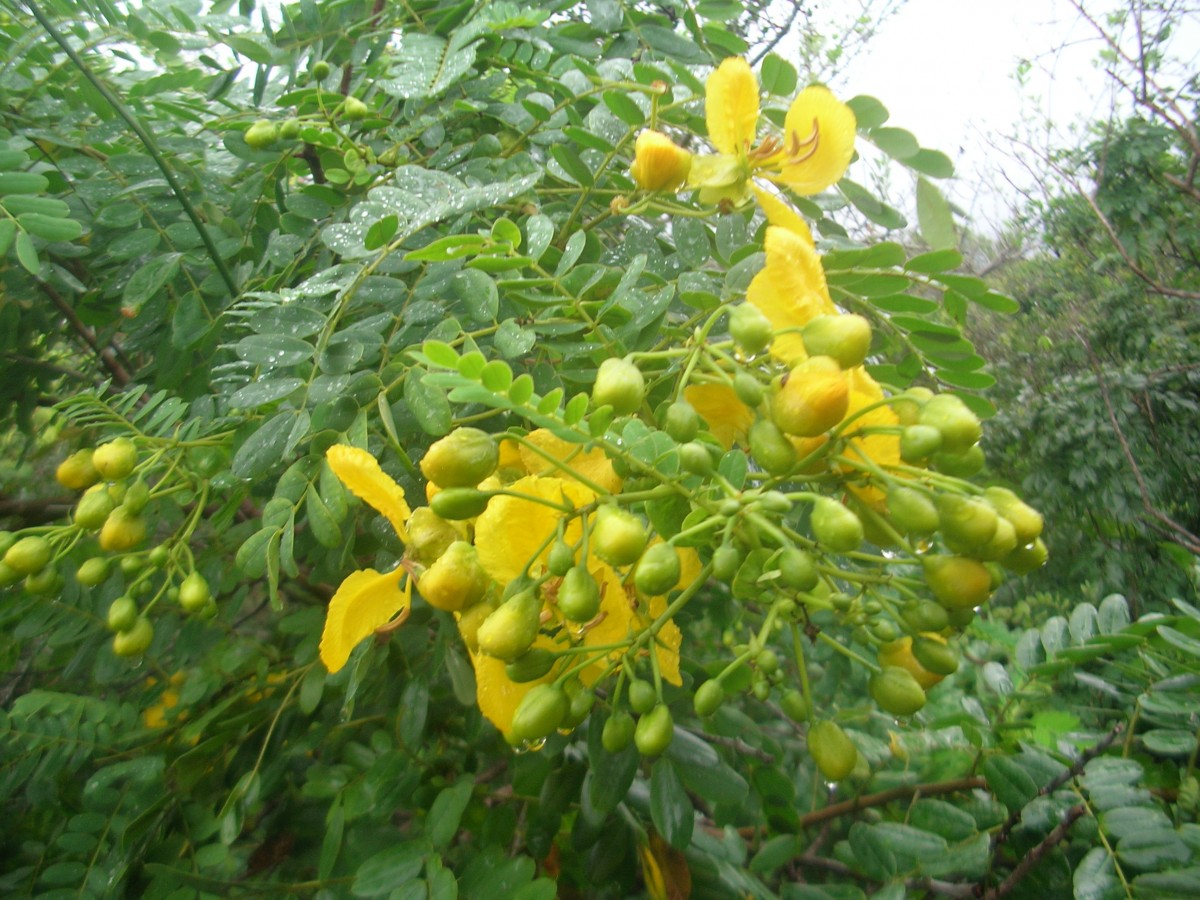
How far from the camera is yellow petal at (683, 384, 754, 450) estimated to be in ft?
2.01

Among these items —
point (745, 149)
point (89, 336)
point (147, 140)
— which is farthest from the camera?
point (89, 336)

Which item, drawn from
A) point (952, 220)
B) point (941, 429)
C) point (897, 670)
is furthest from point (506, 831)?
point (952, 220)

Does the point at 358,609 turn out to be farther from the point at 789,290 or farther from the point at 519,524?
the point at 789,290

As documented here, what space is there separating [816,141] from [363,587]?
57cm

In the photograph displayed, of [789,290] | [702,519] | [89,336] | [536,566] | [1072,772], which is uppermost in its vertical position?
[789,290]

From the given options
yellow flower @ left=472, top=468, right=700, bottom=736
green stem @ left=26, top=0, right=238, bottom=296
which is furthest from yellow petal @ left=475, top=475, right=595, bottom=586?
green stem @ left=26, top=0, right=238, bottom=296

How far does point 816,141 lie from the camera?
0.74 m

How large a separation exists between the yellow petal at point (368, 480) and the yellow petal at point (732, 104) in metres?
0.42

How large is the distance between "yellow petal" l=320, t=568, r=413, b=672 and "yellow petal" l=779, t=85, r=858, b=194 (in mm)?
525

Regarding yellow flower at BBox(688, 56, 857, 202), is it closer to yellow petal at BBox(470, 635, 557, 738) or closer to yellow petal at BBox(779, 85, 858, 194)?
yellow petal at BBox(779, 85, 858, 194)

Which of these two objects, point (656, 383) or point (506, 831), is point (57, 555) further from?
point (656, 383)

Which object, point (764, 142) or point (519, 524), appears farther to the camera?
point (764, 142)

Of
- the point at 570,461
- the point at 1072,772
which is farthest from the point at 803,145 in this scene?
the point at 1072,772

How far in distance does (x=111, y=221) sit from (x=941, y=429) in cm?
96
